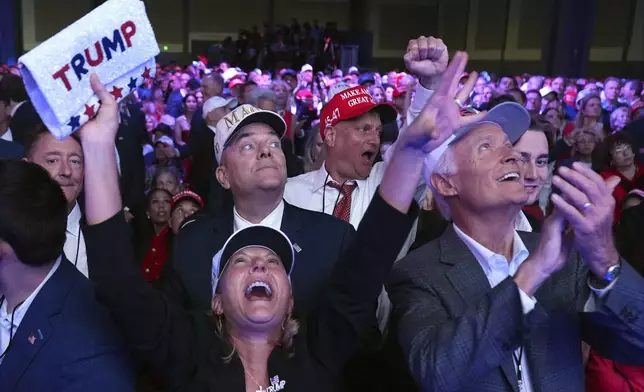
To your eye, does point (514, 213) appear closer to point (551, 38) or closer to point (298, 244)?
point (298, 244)

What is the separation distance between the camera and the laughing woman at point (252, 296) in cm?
175

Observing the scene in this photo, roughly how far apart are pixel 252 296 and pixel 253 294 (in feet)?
0.04

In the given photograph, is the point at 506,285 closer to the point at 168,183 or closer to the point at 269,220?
the point at 269,220

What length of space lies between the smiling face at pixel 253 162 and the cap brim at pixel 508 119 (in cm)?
73

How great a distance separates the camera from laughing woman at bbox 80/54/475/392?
175cm

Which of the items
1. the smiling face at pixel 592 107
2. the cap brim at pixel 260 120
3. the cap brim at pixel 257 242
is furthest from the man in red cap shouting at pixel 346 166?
the smiling face at pixel 592 107

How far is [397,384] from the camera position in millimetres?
2432

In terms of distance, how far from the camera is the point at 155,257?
4.36m

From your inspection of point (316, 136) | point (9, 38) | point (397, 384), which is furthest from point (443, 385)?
point (9, 38)

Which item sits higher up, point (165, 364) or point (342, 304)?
point (342, 304)

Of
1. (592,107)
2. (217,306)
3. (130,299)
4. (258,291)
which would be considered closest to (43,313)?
(130,299)

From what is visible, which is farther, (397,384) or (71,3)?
(71,3)

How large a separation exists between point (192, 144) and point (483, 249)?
4.41 m

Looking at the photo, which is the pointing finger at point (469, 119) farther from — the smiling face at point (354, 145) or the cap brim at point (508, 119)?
the smiling face at point (354, 145)
